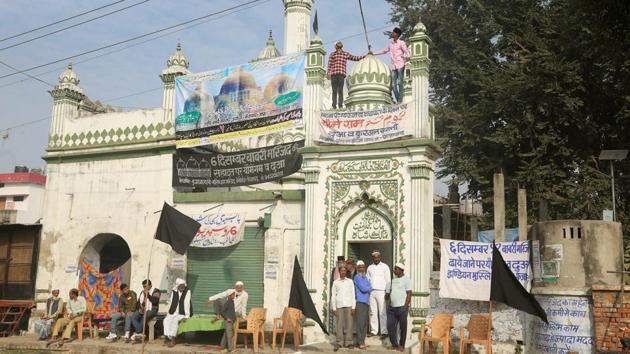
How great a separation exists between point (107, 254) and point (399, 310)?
34.2 ft

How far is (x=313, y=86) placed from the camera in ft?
48.7

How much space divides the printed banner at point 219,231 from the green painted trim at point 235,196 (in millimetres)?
439

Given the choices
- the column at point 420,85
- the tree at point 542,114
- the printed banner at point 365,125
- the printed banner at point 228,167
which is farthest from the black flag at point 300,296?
the tree at point 542,114

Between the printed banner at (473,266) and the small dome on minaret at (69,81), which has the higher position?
the small dome on minaret at (69,81)

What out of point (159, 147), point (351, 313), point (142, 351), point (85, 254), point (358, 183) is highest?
point (159, 147)

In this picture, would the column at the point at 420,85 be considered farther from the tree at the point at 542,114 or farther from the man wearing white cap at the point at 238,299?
the tree at the point at 542,114

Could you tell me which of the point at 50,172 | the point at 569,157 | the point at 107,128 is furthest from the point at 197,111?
the point at 569,157

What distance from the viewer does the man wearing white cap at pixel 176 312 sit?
46.0ft

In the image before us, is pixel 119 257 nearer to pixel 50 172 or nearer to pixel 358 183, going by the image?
pixel 50 172

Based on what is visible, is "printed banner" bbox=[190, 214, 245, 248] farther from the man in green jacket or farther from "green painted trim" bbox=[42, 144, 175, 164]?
"green painted trim" bbox=[42, 144, 175, 164]

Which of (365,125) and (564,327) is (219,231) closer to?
(365,125)

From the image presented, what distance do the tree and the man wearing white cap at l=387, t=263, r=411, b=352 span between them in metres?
7.27

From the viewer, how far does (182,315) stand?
14.2m

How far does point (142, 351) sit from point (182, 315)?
5.31 ft
